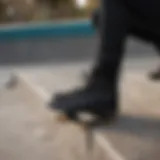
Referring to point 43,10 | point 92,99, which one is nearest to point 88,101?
point 92,99

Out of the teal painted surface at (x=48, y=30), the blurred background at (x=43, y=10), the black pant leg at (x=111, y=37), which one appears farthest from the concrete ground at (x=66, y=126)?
the blurred background at (x=43, y=10)

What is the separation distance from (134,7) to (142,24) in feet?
0.14

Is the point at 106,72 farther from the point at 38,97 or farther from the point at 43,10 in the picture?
the point at 43,10

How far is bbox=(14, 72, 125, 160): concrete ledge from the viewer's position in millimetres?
958

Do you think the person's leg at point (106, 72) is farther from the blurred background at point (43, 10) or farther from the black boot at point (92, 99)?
the blurred background at point (43, 10)

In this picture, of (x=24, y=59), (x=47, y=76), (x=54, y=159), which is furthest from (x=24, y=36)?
(x=54, y=159)

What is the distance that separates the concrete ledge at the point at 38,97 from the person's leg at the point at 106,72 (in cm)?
7

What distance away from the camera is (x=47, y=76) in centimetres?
160

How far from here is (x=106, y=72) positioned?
1.09 m

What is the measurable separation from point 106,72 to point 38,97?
1.06 feet

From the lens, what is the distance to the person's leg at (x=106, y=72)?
3.45 ft

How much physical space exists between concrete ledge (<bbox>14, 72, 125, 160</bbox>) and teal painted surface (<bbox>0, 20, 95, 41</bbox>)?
0.86 feet

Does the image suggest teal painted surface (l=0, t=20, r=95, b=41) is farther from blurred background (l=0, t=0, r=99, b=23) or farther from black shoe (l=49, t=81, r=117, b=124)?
black shoe (l=49, t=81, r=117, b=124)

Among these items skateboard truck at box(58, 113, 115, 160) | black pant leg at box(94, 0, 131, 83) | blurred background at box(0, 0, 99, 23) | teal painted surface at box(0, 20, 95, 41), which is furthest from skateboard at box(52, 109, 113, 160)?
blurred background at box(0, 0, 99, 23)
